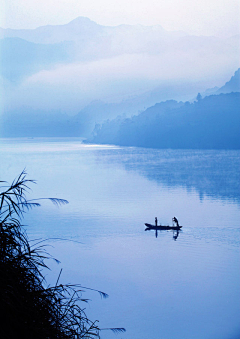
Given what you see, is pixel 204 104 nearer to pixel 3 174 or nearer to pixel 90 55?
pixel 90 55

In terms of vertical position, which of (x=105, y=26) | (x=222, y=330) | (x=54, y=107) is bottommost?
(x=222, y=330)

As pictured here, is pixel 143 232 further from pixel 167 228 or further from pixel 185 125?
pixel 185 125

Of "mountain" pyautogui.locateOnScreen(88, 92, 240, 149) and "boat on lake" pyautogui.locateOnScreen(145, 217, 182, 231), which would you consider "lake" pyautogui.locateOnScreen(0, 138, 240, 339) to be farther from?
"mountain" pyautogui.locateOnScreen(88, 92, 240, 149)

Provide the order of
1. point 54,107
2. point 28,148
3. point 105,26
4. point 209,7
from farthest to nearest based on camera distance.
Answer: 1. point 28,148
2. point 54,107
3. point 105,26
4. point 209,7

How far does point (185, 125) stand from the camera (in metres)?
7.73

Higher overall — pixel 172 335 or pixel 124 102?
pixel 124 102

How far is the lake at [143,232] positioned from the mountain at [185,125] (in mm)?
310

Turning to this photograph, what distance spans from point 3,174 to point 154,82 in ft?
9.72

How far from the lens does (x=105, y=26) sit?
6.27m

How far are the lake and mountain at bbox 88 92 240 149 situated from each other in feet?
1.02

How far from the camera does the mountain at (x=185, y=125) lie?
705cm

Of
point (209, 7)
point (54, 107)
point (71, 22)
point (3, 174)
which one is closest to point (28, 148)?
point (3, 174)

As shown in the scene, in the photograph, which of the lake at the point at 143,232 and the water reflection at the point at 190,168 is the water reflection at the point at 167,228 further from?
the water reflection at the point at 190,168

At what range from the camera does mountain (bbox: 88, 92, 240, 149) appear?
7.05 meters
